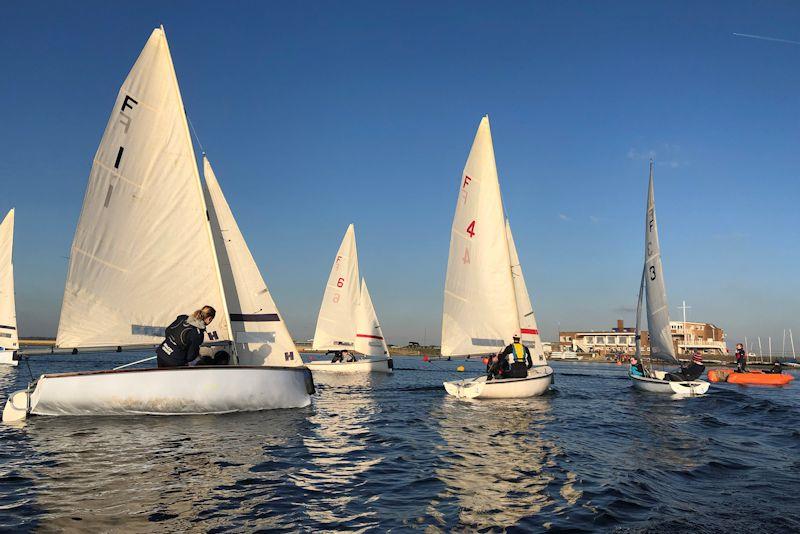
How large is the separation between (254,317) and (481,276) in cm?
1114

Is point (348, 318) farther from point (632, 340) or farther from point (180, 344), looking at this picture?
point (632, 340)

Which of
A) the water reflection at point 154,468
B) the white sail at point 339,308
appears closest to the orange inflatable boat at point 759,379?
the white sail at point 339,308

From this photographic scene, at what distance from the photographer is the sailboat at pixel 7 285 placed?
38.8m

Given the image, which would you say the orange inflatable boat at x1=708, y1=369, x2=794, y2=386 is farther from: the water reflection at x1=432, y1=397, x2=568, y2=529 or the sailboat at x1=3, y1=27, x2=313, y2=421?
the sailboat at x1=3, y1=27, x2=313, y2=421

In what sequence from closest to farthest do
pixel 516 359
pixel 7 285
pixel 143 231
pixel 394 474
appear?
pixel 394 474 < pixel 143 231 < pixel 516 359 < pixel 7 285

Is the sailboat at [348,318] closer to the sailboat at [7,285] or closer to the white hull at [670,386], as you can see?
the white hull at [670,386]

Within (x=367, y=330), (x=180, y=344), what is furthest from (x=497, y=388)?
(x=367, y=330)

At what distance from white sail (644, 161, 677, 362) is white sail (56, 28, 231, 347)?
2557 cm

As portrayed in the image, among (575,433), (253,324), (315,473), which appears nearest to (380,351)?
(253,324)

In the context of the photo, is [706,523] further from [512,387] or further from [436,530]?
[512,387]

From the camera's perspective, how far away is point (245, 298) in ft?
55.4

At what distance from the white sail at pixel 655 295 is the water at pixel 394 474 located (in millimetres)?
15563

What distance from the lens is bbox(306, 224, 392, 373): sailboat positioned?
136 feet

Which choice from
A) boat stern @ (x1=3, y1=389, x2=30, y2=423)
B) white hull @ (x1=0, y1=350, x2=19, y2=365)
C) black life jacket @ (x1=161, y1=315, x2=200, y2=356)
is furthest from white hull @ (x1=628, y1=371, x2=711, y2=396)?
white hull @ (x1=0, y1=350, x2=19, y2=365)
